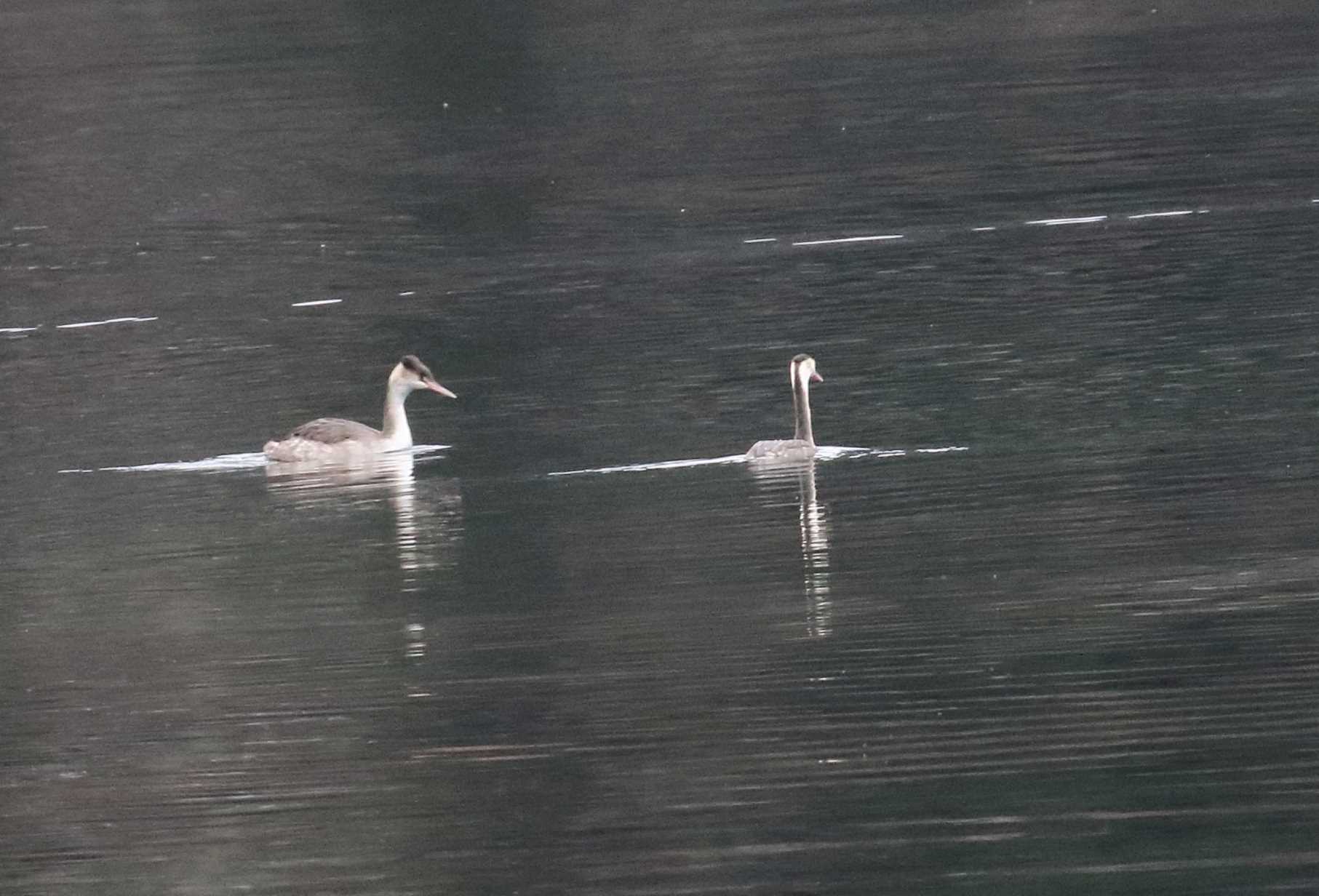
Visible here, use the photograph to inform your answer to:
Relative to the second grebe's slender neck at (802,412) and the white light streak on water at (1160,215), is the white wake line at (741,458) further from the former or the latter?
the white light streak on water at (1160,215)

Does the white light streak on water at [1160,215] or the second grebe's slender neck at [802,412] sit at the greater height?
the white light streak on water at [1160,215]

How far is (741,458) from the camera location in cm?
1736

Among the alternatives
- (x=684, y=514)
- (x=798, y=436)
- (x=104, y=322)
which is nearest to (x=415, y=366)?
(x=798, y=436)

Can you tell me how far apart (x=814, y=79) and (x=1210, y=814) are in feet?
111

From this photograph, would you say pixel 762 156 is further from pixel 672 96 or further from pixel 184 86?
pixel 184 86

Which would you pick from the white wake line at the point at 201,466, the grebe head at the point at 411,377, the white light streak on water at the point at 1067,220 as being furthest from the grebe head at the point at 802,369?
the white light streak on water at the point at 1067,220

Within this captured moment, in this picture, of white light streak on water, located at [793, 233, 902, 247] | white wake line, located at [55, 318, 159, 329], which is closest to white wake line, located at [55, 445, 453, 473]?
white wake line, located at [55, 318, 159, 329]

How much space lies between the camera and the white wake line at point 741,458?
16953 mm

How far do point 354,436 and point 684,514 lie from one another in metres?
4.00

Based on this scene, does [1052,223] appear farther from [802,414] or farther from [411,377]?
[802,414]

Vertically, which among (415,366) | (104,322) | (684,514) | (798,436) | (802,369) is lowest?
(684,514)

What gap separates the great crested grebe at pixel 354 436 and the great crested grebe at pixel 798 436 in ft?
8.17

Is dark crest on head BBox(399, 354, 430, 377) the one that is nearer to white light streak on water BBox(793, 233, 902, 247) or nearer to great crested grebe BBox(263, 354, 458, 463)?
great crested grebe BBox(263, 354, 458, 463)

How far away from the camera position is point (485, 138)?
3959cm
